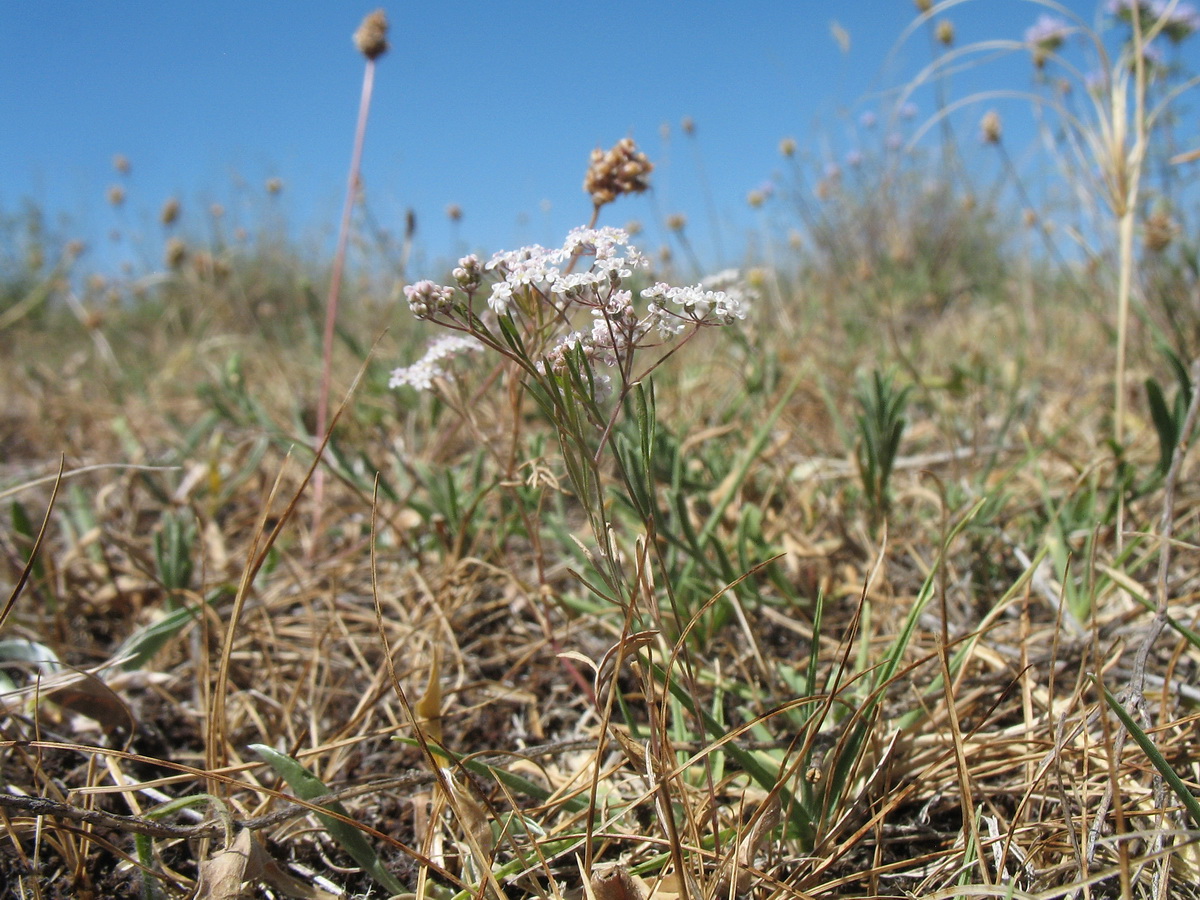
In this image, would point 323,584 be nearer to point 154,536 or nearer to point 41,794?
point 154,536

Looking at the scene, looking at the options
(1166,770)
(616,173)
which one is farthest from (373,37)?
(1166,770)

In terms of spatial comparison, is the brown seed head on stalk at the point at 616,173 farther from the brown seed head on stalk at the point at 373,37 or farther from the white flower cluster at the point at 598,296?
the brown seed head on stalk at the point at 373,37

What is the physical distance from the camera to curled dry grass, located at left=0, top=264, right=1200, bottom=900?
2.90 ft

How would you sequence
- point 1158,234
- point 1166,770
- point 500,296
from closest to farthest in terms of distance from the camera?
point 1166,770 < point 500,296 < point 1158,234

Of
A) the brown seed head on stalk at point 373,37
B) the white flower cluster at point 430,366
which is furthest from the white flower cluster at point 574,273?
the brown seed head on stalk at point 373,37

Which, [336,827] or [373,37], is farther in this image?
[373,37]

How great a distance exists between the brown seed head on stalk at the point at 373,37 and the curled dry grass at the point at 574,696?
3.48 feet

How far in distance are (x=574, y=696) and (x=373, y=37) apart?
1751 mm

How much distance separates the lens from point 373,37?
1943 millimetres

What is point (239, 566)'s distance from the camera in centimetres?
188

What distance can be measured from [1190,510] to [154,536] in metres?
2.27

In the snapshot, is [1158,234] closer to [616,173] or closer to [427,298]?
[616,173]

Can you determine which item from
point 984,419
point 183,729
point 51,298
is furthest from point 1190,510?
point 51,298

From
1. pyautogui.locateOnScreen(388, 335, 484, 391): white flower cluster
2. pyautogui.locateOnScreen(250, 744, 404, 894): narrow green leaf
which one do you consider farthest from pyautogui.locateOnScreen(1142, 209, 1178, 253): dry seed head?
pyautogui.locateOnScreen(250, 744, 404, 894): narrow green leaf
